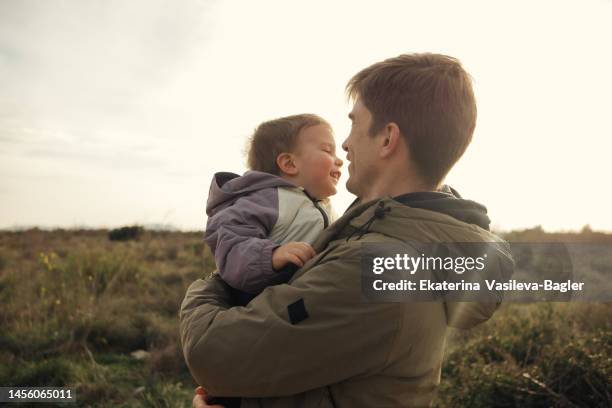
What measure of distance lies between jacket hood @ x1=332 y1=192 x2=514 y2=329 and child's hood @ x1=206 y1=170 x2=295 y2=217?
73 centimetres

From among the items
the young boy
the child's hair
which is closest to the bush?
the child's hair

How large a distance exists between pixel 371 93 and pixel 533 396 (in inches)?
127

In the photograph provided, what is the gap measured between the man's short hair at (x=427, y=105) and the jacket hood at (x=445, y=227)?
0.19m

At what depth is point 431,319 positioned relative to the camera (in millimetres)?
1774

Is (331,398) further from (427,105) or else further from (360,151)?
(427,105)

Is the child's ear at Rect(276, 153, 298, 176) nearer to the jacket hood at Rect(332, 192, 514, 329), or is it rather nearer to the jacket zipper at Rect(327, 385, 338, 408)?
the jacket hood at Rect(332, 192, 514, 329)

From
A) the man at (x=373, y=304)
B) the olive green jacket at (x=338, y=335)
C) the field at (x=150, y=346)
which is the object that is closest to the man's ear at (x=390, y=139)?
the man at (x=373, y=304)

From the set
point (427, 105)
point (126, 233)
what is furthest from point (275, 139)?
point (126, 233)

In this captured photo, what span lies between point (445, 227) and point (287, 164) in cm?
120

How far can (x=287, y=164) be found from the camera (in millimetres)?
2795

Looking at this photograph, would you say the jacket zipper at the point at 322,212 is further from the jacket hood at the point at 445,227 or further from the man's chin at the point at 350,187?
the jacket hood at the point at 445,227

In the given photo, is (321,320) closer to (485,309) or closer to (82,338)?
(485,309)

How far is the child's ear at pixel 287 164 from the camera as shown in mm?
2768

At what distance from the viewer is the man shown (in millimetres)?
1692
